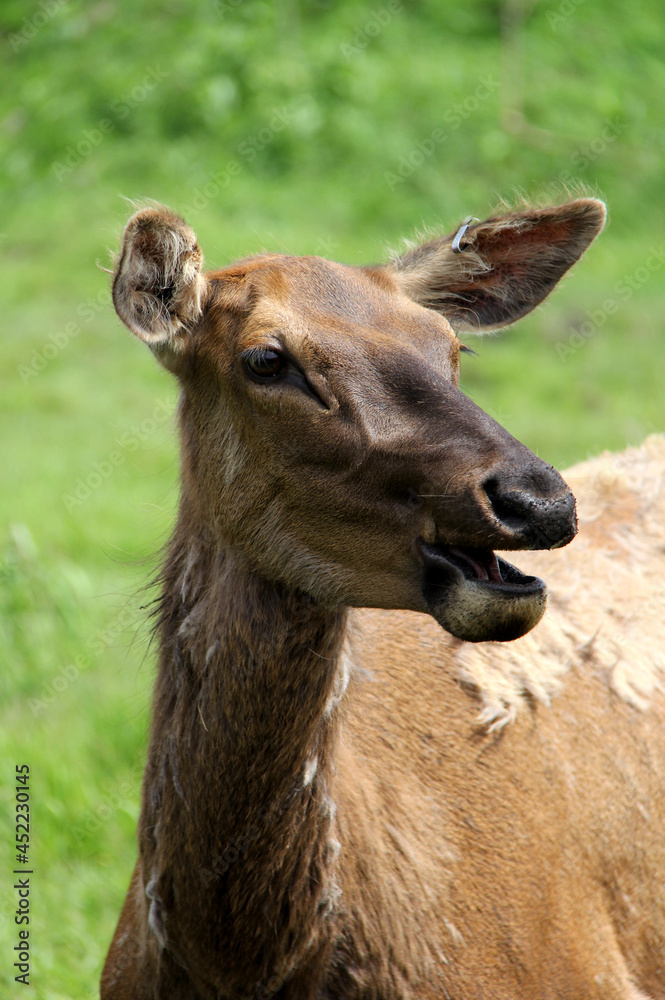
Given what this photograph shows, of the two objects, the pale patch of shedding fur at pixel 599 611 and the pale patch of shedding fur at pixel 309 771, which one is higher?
the pale patch of shedding fur at pixel 309 771

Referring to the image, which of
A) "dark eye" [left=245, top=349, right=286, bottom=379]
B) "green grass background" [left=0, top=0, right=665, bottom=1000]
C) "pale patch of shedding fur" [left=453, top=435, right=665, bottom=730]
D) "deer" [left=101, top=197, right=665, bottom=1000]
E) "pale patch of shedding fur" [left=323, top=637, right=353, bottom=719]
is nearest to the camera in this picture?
"deer" [left=101, top=197, right=665, bottom=1000]

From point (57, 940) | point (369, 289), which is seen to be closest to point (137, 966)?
point (57, 940)

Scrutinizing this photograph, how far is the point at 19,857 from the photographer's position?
5398mm

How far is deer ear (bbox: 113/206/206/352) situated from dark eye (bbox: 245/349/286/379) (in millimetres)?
376

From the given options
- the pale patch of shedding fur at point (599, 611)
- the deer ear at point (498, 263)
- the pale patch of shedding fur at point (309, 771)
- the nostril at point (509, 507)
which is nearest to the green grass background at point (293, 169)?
the pale patch of shedding fur at point (599, 611)

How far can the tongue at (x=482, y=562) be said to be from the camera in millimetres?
2920

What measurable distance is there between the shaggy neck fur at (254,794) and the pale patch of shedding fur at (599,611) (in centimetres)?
89

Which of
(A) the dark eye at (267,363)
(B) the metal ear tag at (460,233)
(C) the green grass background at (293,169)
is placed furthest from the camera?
(C) the green grass background at (293,169)

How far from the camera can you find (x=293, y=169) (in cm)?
1532

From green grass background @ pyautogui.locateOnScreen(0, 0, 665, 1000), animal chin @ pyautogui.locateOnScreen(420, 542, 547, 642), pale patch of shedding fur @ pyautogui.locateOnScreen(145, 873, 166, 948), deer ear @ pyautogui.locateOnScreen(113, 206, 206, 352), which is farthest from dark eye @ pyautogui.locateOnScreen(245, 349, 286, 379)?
green grass background @ pyautogui.locateOnScreen(0, 0, 665, 1000)

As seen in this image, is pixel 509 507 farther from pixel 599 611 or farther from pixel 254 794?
pixel 599 611

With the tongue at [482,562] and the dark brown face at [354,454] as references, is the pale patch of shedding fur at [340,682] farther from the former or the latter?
the tongue at [482,562]

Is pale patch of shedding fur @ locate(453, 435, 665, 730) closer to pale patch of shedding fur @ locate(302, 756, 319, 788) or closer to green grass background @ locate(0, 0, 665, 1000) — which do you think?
pale patch of shedding fur @ locate(302, 756, 319, 788)

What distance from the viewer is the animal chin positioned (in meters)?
2.84
